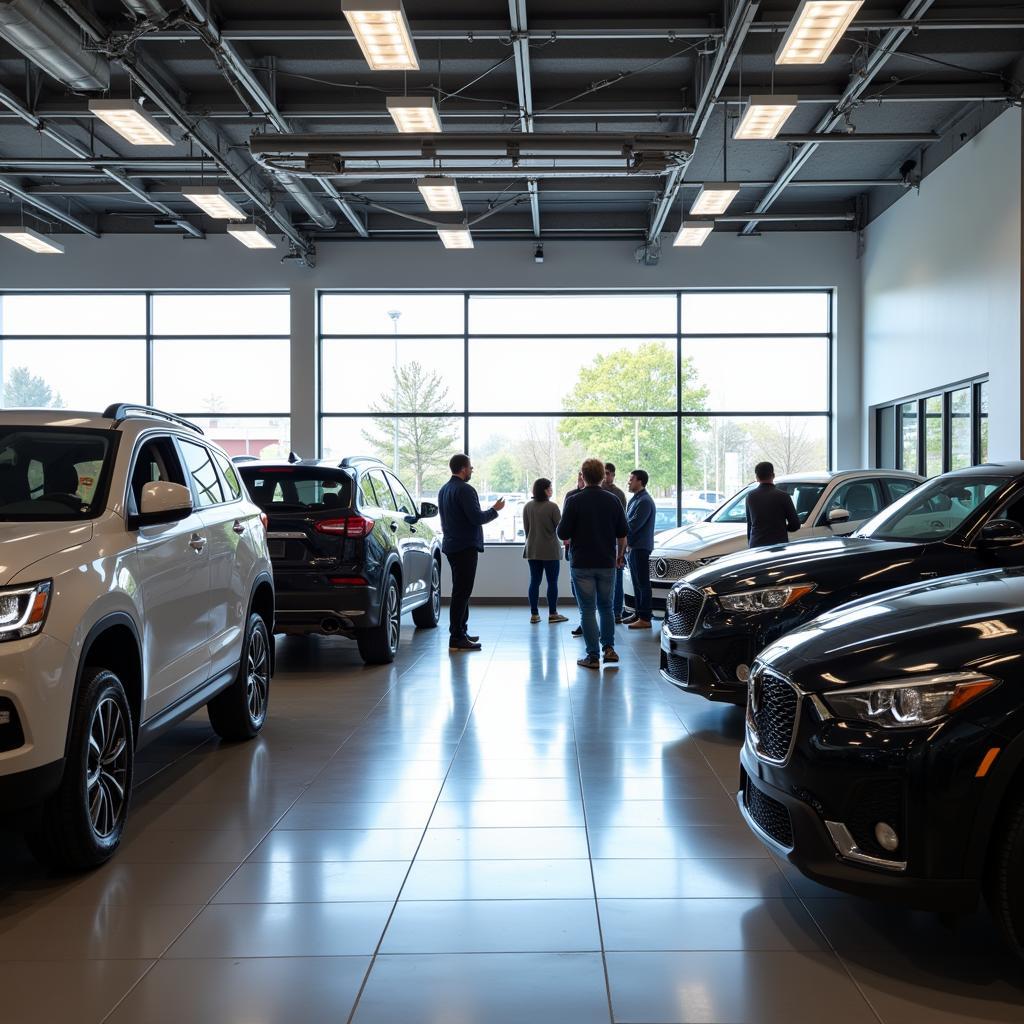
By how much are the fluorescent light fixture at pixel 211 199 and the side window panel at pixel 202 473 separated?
679 cm

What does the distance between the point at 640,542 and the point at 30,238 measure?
841cm

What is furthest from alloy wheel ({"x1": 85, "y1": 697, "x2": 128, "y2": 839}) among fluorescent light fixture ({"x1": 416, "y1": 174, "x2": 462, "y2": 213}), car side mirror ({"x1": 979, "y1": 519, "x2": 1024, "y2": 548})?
fluorescent light fixture ({"x1": 416, "y1": 174, "x2": 462, "y2": 213})

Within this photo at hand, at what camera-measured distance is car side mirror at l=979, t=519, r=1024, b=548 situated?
5.46m

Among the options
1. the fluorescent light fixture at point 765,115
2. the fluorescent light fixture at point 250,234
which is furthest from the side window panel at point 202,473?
the fluorescent light fixture at point 250,234

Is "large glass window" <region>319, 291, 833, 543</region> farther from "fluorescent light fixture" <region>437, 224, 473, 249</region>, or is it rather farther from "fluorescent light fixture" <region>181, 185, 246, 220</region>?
"fluorescent light fixture" <region>181, 185, 246, 220</region>

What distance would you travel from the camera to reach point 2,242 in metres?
17.0

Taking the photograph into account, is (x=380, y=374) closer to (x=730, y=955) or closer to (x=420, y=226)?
(x=420, y=226)

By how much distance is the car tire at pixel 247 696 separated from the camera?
661 cm

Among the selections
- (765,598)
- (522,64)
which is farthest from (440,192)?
(765,598)

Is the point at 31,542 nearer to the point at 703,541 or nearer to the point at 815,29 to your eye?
the point at 815,29

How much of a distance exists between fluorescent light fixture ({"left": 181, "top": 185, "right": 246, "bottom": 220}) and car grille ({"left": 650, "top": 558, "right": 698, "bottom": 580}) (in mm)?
6068

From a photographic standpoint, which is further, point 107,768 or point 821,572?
point 821,572

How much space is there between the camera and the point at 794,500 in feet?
40.9

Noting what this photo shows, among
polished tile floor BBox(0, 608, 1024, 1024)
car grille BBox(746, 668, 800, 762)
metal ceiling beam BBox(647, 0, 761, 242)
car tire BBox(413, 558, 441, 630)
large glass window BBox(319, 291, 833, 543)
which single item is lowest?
polished tile floor BBox(0, 608, 1024, 1024)
